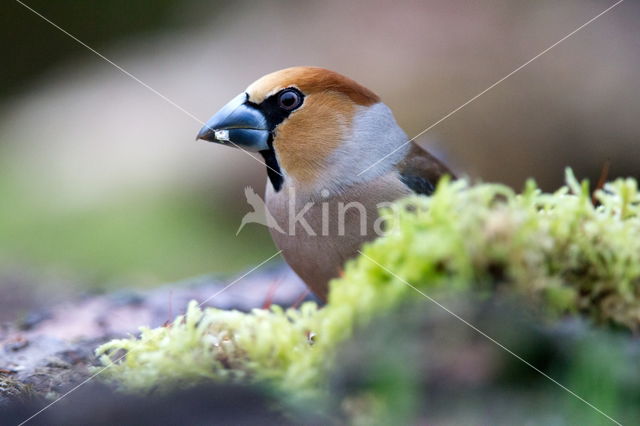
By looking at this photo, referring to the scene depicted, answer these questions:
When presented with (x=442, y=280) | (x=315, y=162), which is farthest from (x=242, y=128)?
(x=442, y=280)

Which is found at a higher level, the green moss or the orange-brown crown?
the orange-brown crown

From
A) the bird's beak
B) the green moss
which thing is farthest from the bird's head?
the green moss

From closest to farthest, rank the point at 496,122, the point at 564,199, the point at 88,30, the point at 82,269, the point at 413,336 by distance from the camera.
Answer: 1. the point at 413,336
2. the point at 564,199
3. the point at 496,122
4. the point at 82,269
5. the point at 88,30

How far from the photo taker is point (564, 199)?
1.52 m

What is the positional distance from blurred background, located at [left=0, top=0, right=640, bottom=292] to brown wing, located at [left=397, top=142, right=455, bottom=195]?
2.24 metres

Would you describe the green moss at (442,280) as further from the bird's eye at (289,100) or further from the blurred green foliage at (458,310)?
the bird's eye at (289,100)

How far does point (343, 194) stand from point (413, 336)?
1.41 meters

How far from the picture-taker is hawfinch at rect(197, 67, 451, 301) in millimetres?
2551

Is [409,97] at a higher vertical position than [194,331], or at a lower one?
lower

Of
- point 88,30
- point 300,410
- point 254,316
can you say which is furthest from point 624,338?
point 88,30

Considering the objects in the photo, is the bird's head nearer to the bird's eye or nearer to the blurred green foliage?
the bird's eye

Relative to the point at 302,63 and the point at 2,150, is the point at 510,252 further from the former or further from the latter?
the point at 2,150

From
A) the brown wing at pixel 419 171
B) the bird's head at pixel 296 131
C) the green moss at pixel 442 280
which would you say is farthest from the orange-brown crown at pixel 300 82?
the green moss at pixel 442 280

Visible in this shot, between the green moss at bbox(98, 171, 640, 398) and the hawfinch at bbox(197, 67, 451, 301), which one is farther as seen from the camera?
the hawfinch at bbox(197, 67, 451, 301)
